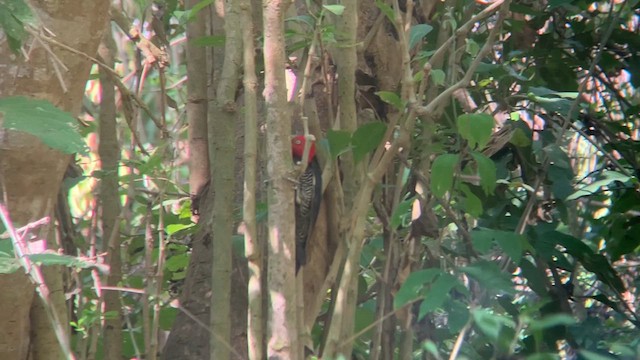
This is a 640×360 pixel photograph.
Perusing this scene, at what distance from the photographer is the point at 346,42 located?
6.23 feet

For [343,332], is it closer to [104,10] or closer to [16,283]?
[16,283]

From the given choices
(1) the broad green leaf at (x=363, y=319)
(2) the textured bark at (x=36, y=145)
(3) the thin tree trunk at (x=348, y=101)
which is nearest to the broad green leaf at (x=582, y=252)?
(1) the broad green leaf at (x=363, y=319)

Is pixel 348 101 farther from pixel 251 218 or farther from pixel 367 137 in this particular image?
pixel 251 218

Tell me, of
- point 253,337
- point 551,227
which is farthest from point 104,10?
point 551,227

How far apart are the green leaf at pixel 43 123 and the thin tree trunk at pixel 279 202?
327 mm

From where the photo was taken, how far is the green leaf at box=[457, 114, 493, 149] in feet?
5.77

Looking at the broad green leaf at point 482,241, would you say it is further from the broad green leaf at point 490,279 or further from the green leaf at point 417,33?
the green leaf at point 417,33

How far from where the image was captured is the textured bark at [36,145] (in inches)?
65.7

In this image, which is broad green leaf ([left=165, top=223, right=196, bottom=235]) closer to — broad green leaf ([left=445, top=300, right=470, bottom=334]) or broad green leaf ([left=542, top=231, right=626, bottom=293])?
broad green leaf ([left=445, top=300, right=470, bottom=334])

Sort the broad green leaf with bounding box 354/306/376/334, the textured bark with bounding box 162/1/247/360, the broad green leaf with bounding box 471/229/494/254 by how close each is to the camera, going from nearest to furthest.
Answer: the broad green leaf with bounding box 471/229/494/254
the textured bark with bounding box 162/1/247/360
the broad green leaf with bounding box 354/306/376/334

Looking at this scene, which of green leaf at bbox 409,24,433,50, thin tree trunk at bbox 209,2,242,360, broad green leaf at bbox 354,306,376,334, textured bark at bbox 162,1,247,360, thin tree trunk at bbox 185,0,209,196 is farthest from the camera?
thin tree trunk at bbox 185,0,209,196

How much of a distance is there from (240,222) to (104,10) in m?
0.73

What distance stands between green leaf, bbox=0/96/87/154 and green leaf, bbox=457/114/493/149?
2.53ft

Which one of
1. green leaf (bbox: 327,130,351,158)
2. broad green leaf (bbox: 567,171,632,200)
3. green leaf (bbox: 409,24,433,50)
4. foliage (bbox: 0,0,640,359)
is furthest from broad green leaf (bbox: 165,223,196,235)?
broad green leaf (bbox: 567,171,632,200)
